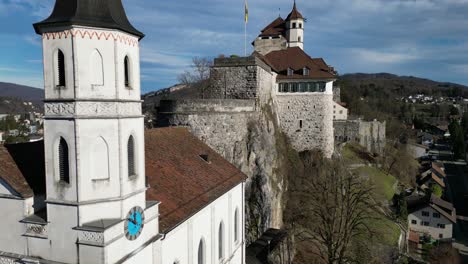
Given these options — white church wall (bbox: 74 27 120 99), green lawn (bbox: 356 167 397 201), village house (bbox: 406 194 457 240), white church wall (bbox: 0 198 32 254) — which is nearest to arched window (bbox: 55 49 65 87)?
white church wall (bbox: 74 27 120 99)

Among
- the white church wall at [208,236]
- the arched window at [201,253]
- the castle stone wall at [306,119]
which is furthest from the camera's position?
the castle stone wall at [306,119]

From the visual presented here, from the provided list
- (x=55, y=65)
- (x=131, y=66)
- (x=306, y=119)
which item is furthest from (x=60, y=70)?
(x=306, y=119)

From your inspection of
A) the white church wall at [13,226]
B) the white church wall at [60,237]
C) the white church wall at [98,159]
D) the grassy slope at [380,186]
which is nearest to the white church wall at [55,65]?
the white church wall at [98,159]

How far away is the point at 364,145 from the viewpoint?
194 ft

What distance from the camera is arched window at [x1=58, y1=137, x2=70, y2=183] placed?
30.6 feet

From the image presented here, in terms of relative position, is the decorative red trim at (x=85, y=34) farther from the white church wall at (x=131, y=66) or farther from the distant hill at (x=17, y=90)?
the distant hill at (x=17, y=90)

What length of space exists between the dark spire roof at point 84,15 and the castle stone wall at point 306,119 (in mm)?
28102

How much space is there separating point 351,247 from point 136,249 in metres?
21.4

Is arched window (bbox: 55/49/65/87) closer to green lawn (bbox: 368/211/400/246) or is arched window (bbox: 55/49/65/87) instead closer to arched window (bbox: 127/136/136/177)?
arched window (bbox: 127/136/136/177)

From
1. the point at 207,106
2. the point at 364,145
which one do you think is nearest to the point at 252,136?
the point at 207,106

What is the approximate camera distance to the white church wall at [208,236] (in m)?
11.7

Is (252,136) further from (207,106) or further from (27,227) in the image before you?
(27,227)

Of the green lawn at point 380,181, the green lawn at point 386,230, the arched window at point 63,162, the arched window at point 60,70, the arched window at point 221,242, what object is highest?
the arched window at point 60,70

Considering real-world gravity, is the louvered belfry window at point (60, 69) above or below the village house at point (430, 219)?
above
